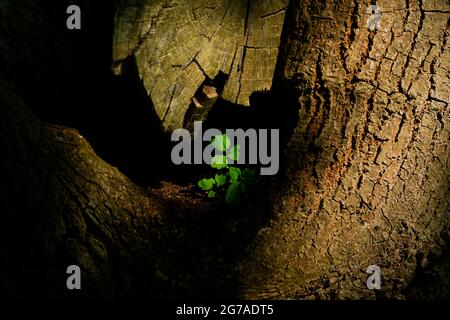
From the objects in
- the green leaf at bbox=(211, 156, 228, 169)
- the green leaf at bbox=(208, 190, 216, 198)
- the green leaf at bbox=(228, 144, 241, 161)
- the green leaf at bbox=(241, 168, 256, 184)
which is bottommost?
the green leaf at bbox=(208, 190, 216, 198)

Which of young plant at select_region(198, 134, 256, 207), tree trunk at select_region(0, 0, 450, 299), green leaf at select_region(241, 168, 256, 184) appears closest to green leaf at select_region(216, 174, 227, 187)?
young plant at select_region(198, 134, 256, 207)

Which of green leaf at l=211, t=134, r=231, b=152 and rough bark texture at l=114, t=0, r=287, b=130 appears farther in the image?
green leaf at l=211, t=134, r=231, b=152

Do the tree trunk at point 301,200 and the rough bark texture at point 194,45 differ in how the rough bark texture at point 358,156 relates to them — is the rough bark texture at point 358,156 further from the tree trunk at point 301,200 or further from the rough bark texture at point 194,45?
the rough bark texture at point 194,45

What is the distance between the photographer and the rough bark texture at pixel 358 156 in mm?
1538

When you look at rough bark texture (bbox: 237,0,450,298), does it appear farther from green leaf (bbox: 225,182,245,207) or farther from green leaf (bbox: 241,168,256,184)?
green leaf (bbox: 241,168,256,184)

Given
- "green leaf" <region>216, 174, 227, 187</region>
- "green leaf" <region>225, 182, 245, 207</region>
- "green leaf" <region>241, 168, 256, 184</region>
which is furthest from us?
"green leaf" <region>216, 174, 227, 187</region>

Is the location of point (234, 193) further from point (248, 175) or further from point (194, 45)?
point (194, 45)

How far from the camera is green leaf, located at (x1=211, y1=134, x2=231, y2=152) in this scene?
2.21m

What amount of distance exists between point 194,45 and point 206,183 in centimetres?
→ 86

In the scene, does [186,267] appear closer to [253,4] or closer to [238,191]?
[238,191]

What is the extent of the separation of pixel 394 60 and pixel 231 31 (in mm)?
673

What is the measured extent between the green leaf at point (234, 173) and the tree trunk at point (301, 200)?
19.0 inches

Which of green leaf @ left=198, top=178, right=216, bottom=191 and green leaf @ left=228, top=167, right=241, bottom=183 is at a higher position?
green leaf @ left=228, top=167, right=241, bottom=183

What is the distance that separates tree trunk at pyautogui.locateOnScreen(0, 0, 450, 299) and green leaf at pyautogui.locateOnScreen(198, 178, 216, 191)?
0.55 m
